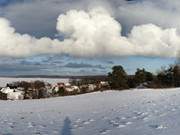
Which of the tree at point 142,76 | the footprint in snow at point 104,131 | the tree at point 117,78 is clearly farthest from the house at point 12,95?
the footprint in snow at point 104,131

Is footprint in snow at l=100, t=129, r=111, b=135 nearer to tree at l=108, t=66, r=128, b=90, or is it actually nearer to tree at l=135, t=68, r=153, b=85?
tree at l=108, t=66, r=128, b=90

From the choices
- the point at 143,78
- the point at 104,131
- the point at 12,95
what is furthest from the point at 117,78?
the point at 104,131

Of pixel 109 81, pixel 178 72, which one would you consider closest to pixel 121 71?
pixel 109 81

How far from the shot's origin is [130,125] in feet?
48.8

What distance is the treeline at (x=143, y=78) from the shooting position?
275ft

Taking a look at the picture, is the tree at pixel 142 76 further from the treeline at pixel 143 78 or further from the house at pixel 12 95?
the house at pixel 12 95

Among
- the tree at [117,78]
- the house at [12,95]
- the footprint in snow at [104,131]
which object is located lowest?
the footprint in snow at [104,131]

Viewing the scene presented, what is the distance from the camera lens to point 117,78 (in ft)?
273

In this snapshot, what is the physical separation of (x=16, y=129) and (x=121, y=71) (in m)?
70.7

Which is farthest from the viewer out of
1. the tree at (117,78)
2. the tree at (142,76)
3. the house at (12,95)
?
the house at (12,95)

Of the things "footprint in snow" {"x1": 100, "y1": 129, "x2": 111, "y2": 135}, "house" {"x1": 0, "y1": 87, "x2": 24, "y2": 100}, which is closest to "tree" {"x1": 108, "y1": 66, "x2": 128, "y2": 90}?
"house" {"x1": 0, "y1": 87, "x2": 24, "y2": 100}

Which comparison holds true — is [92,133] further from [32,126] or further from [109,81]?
[109,81]

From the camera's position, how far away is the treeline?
83.9m

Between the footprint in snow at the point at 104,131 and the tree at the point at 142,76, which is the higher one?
the tree at the point at 142,76
